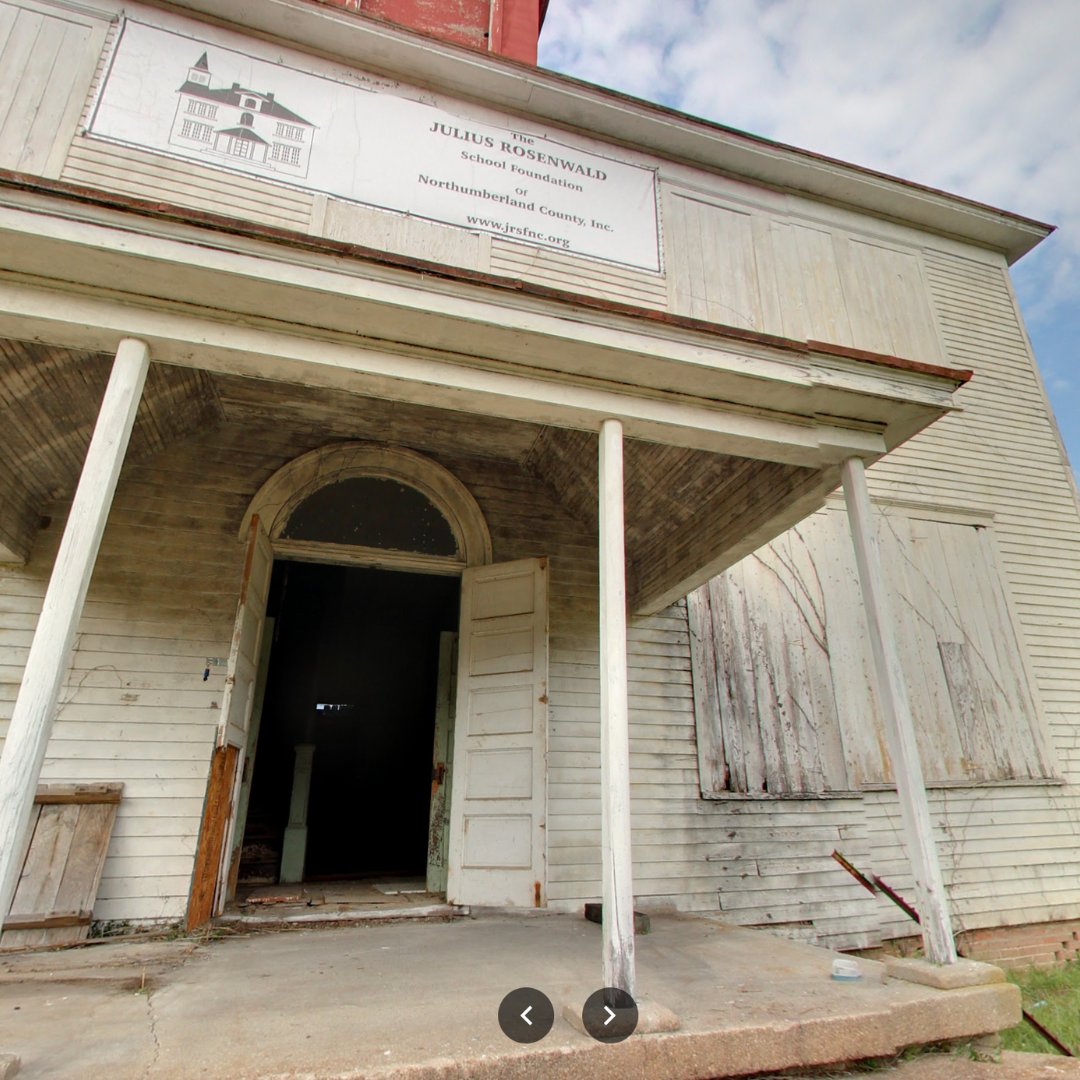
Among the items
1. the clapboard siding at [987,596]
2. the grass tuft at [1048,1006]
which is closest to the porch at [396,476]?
the clapboard siding at [987,596]

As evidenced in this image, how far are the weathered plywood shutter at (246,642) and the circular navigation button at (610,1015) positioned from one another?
3057 mm

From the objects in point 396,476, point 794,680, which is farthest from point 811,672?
point 396,476

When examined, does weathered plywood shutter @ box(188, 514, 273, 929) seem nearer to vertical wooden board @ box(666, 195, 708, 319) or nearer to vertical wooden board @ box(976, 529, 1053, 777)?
vertical wooden board @ box(666, 195, 708, 319)

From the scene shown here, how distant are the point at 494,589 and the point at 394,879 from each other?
3.58 m

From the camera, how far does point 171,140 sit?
3633 millimetres

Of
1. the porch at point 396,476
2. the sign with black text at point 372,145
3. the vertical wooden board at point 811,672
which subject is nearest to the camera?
the porch at point 396,476

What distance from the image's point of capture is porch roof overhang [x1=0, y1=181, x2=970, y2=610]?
9.82 ft

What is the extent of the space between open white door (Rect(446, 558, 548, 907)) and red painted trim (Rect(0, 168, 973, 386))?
262 cm

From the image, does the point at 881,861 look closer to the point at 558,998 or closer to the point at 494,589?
the point at 494,589

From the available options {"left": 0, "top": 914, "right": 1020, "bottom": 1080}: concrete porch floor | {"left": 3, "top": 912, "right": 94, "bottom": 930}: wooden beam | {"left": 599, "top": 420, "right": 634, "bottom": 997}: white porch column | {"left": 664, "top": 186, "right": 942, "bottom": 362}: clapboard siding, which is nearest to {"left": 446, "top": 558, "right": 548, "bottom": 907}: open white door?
{"left": 0, "top": 914, "right": 1020, "bottom": 1080}: concrete porch floor

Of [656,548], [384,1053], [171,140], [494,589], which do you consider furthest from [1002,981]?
[171,140]

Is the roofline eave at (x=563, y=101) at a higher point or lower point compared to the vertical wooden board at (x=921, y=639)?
higher

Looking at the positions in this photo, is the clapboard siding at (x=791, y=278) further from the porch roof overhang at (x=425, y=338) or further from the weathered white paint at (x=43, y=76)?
the weathered white paint at (x=43, y=76)

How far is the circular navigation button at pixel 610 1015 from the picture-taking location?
225cm
